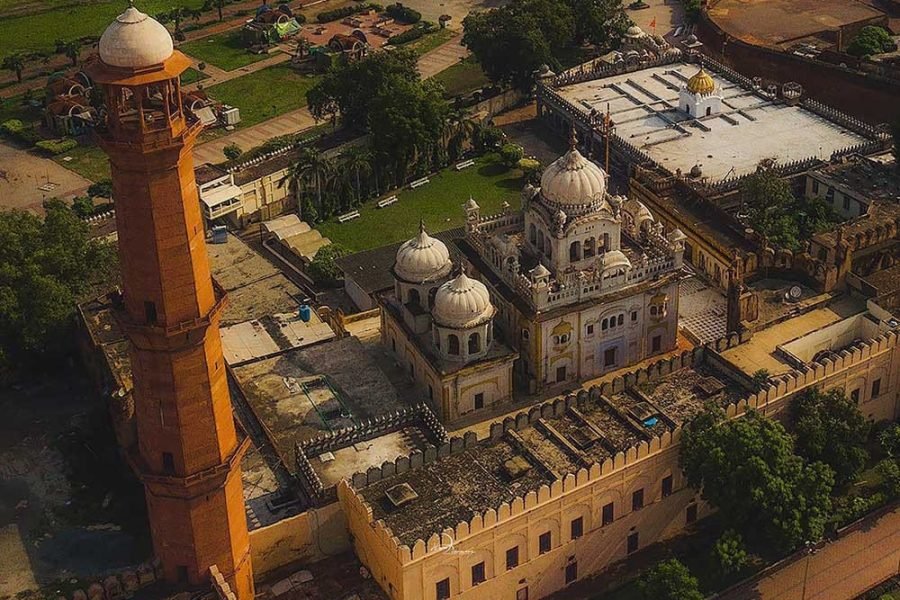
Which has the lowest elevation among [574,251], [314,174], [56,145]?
[56,145]

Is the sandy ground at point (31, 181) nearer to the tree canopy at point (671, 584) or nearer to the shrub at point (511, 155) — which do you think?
the shrub at point (511, 155)

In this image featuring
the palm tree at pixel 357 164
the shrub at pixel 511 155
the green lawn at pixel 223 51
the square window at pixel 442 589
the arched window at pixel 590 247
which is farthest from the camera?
the green lawn at pixel 223 51

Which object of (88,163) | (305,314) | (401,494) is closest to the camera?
(401,494)

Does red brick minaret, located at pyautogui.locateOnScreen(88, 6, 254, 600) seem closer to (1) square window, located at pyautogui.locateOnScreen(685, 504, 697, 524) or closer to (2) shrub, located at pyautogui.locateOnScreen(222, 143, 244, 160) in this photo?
(1) square window, located at pyautogui.locateOnScreen(685, 504, 697, 524)

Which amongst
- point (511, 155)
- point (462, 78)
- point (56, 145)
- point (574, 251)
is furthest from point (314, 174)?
point (574, 251)

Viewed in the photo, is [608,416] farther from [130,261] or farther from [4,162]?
[4,162]

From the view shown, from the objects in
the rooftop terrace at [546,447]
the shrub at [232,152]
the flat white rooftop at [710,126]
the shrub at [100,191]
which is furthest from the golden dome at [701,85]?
the shrub at [100,191]

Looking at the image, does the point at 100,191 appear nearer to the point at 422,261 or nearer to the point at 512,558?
the point at 422,261
